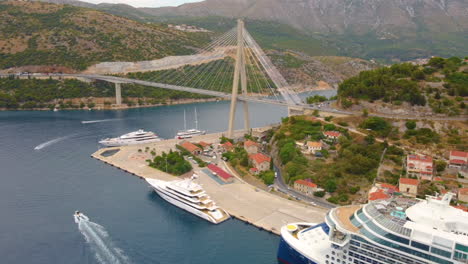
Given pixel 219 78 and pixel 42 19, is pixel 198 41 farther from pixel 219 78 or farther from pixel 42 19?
pixel 42 19

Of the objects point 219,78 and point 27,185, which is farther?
point 219,78

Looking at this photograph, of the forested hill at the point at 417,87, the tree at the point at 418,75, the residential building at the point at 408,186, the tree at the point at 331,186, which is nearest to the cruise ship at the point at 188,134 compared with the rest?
the forested hill at the point at 417,87

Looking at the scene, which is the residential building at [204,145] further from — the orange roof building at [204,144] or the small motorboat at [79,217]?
the small motorboat at [79,217]

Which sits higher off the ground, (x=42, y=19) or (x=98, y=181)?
(x=42, y=19)

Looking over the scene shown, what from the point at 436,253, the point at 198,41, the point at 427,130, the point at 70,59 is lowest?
the point at 436,253

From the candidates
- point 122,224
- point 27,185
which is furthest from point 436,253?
point 27,185

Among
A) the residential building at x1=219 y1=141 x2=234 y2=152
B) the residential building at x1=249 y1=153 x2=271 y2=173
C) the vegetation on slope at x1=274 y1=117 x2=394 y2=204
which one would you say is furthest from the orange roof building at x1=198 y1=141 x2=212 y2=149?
the vegetation on slope at x1=274 y1=117 x2=394 y2=204

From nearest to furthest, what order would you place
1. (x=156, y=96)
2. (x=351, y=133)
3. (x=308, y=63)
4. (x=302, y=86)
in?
(x=351, y=133) < (x=156, y=96) < (x=302, y=86) < (x=308, y=63)
